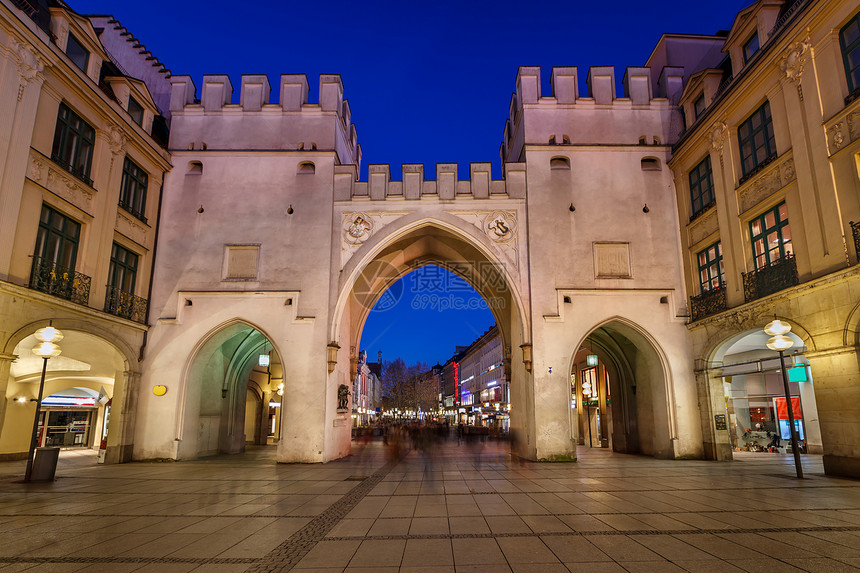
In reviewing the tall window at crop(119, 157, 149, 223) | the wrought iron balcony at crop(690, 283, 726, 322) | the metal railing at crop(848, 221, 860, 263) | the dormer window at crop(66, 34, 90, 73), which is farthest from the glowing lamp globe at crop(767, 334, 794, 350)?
the dormer window at crop(66, 34, 90, 73)

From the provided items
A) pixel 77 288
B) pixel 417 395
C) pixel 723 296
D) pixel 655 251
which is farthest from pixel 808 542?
pixel 417 395

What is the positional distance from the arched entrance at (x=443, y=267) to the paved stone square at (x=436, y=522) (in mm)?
8101

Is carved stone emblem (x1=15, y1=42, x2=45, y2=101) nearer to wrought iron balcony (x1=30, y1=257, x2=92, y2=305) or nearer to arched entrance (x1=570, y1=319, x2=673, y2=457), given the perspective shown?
wrought iron balcony (x1=30, y1=257, x2=92, y2=305)

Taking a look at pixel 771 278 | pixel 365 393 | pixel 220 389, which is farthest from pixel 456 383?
pixel 771 278

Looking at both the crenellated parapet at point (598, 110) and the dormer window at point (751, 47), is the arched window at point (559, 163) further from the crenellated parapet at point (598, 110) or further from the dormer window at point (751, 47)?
the dormer window at point (751, 47)

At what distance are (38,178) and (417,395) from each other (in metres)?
58.1

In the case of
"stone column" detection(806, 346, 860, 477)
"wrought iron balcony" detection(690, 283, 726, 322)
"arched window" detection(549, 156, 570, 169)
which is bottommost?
"stone column" detection(806, 346, 860, 477)

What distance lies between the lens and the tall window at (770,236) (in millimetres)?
15203

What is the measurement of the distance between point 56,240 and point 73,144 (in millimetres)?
3336

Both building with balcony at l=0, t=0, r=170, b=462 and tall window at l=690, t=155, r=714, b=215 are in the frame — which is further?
tall window at l=690, t=155, r=714, b=215

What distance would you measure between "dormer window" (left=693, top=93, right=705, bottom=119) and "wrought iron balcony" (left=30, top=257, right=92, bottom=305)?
75.6ft

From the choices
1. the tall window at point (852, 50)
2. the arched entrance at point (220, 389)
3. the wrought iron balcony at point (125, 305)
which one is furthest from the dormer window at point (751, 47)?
the wrought iron balcony at point (125, 305)

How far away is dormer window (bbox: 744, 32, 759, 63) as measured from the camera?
17.0m

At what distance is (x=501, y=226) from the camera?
2111 centimetres
